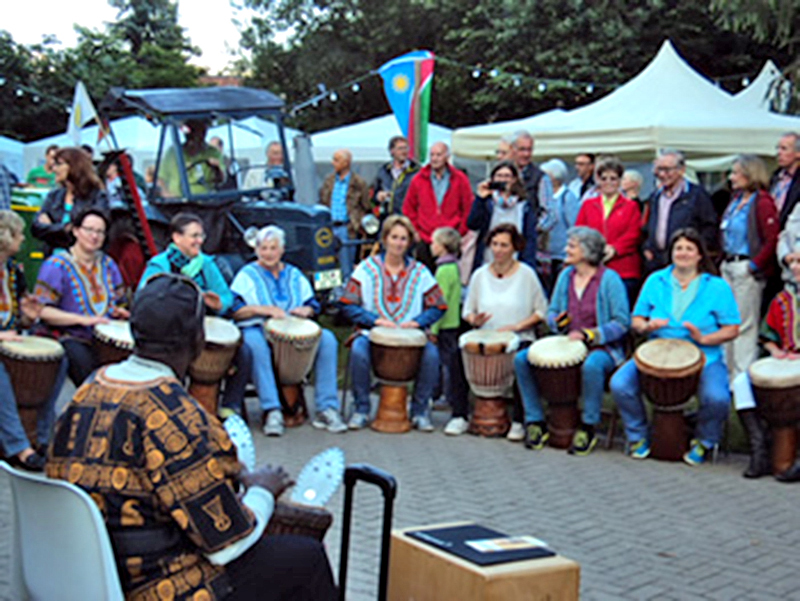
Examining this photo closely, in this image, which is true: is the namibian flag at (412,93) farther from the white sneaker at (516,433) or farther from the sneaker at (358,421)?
the white sneaker at (516,433)

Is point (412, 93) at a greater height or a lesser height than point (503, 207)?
greater

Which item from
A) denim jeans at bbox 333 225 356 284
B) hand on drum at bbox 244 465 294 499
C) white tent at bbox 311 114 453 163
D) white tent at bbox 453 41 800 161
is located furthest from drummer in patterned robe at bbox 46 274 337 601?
white tent at bbox 311 114 453 163

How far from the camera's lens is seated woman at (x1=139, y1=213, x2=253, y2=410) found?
832 centimetres

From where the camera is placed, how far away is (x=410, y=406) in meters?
9.09

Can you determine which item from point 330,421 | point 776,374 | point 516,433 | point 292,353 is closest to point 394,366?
point 330,421

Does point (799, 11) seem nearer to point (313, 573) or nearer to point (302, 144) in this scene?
point (302, 144)

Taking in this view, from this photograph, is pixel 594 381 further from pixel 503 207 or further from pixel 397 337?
pixel 503 207

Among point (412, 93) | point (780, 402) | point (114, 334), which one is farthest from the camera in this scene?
point (412, 93)

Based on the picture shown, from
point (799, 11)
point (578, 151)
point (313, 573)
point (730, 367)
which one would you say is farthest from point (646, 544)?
point (578, 151)

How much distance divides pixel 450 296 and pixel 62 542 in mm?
6075

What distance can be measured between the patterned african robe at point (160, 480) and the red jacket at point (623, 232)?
21.3 feet

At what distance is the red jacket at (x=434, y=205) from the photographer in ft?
33.0

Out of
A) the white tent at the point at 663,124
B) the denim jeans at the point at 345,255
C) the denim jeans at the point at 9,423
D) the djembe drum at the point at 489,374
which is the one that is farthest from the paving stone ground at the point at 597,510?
the white tent at the point at 663,124

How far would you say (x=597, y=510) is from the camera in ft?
21.4
